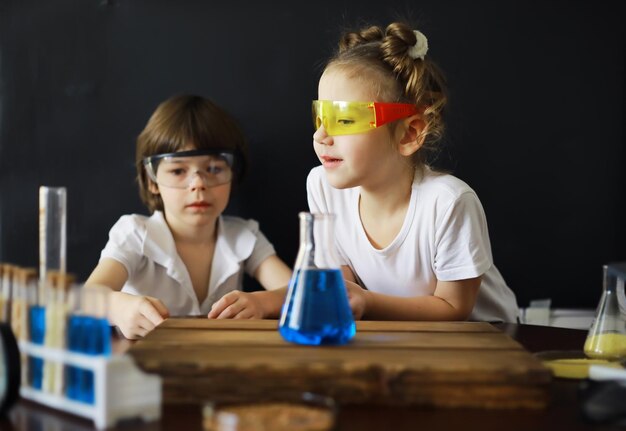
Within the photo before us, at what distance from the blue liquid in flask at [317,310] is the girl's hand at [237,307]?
34 centimetres

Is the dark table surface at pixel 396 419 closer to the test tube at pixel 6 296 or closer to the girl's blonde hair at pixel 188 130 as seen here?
the test tube at pixel 6 296

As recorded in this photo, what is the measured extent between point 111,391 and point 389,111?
1.04 m

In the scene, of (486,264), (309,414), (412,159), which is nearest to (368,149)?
(412,159)

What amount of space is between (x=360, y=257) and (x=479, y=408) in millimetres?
972

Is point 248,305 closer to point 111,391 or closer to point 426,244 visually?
point 426,244

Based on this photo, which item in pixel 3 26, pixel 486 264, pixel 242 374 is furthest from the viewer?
pixel 3 26

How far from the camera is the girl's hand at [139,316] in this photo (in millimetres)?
Answer: 1465

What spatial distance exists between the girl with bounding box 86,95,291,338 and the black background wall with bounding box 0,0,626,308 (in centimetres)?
9

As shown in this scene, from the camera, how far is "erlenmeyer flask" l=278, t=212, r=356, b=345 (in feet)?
3.69

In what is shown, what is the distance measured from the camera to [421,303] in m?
1.67

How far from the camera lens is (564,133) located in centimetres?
224

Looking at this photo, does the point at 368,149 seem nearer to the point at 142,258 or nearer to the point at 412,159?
the point at 412,159

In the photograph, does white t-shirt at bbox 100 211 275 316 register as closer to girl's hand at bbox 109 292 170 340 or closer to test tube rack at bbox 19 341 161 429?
girl's hand at bbox 109 292 170 340

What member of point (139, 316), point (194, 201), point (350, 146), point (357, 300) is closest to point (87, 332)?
point (139, 316)
